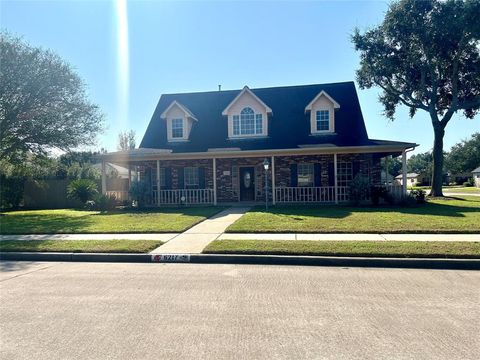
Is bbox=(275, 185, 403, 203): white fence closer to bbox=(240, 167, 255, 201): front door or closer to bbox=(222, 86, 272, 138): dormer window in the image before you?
bbox=(240, 167, 255, 201): front door

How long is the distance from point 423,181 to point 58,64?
7947cm

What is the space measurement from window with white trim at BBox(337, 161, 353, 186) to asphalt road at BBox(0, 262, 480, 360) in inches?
521

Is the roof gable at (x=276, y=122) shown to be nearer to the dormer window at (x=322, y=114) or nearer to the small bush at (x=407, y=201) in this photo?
the dormer window at (x=322, y=114)

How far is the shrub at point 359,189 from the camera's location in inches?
665

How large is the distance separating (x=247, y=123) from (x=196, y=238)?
1238 centimetres

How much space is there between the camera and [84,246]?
8766 mm

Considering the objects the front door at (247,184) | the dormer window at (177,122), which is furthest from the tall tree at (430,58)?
the dormer window at (177,122)

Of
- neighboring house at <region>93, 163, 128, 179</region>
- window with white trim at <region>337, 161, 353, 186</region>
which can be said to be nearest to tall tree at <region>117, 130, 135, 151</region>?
neighboring house at <region>93, 163, 128, 179</region>

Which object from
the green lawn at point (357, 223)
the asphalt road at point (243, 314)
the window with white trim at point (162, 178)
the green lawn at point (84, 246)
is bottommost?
the asphalt road at point (243, 314)

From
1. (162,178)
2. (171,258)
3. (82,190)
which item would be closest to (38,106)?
(82,190)

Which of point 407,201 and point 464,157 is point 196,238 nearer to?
point 407,201

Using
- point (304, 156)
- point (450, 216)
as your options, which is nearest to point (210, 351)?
point (450, 216)

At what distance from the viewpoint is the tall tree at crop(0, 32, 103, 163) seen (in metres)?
19.2

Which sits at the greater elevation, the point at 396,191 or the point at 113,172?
the point at 113,172
